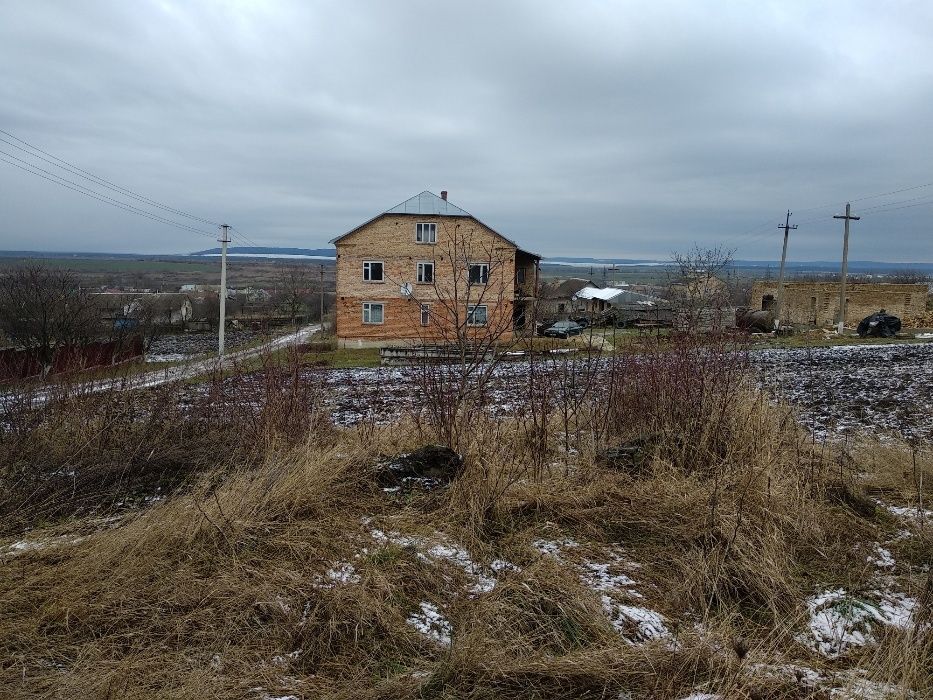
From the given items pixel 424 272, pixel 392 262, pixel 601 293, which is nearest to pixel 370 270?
pixel 392 262

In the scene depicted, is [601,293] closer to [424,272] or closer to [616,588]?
[424,272]

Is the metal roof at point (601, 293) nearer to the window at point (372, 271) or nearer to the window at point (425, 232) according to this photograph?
the window at point (425, 232)

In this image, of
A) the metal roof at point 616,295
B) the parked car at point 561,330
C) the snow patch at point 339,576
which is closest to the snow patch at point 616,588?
the snow patch at point 339,576

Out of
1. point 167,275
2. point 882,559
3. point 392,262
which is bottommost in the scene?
point 882,559

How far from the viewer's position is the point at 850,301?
36031 millimetres

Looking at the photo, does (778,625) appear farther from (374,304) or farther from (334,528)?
(374,304)

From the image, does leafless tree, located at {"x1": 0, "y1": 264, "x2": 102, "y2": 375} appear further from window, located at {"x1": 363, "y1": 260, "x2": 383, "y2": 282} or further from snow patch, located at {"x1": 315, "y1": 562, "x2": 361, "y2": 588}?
snow patch, located at {"x1": 315, "y1": 562, "x2": 361, "y2": 588}

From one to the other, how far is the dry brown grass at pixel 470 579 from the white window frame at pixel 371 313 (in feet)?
85.5

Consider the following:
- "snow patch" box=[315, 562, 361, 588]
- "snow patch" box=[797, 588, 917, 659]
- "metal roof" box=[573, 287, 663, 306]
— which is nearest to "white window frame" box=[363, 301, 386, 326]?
"metal roof" box=[573, 287, 663, 306]

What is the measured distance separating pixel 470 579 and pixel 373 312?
2831 centimetres

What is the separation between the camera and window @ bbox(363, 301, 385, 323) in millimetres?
30906

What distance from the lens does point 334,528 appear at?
3.85 meters

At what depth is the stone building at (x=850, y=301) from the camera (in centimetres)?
3516

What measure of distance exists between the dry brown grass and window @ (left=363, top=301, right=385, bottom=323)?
26.1 metres
